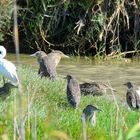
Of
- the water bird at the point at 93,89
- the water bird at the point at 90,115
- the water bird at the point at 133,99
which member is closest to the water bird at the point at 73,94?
the water bird at the point at 133,99

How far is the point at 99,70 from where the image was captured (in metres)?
15.3

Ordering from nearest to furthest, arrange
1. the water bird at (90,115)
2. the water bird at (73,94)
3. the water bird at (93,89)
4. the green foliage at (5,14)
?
the water bird at (90,115), the water bird at (73,94), the water bird at (93,89), the green foliage at (5,14)

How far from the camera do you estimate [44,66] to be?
497 inches

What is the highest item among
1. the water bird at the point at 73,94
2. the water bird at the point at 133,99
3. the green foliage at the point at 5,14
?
the green foliage at the point at 5,14

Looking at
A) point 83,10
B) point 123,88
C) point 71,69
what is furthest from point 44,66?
point 83,10

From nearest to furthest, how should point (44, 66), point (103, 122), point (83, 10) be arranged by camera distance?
point (103, 122) → point (44, 66) → point (83, 10)

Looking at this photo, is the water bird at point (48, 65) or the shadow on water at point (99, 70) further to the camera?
the shadow on water at point (99, 70)

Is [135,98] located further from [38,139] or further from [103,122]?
[38,139]

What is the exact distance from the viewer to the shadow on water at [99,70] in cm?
1409

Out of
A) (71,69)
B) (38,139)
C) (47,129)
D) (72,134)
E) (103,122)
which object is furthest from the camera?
(71,69)

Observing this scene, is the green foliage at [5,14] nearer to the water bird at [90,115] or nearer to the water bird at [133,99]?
the water bird at [133,99]

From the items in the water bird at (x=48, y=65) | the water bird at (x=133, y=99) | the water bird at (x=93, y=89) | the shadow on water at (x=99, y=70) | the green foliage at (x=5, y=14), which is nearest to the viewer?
the water bird at (x=133, y=99)

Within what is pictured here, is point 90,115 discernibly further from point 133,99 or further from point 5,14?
point 5,14

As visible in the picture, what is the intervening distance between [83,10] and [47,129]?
1416 centimetres
